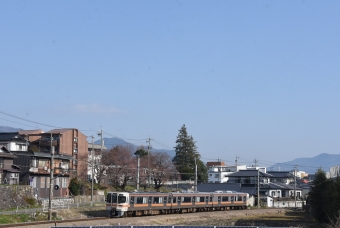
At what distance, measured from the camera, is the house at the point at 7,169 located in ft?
164

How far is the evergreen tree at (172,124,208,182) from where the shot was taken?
98438 millimetres

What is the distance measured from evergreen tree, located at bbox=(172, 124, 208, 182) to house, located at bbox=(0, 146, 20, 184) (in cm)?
4929

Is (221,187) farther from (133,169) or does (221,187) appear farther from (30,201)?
(30,201)

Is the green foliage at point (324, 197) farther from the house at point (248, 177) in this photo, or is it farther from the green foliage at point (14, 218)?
the house at point (248, 177)

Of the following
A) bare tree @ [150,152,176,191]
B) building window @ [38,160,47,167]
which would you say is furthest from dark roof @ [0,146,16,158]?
bare tree @ [150,152,176,191]

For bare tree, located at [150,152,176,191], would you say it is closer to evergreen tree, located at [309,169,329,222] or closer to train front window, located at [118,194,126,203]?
evergreen tree, located at [309,169,329,222]

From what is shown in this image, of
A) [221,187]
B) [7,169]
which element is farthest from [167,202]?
[221,187]

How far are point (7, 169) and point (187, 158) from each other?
56427mm

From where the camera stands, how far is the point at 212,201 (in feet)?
180

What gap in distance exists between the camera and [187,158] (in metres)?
103

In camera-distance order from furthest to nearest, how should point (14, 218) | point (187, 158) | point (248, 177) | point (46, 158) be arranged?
point (187, 158) → point (248, 177) → point (46, 158) → point (14, 218)

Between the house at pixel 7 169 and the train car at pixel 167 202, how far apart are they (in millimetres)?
13656

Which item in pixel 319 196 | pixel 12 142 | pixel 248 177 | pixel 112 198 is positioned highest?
pixel 12 142

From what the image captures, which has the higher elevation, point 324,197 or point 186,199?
point 324,197
